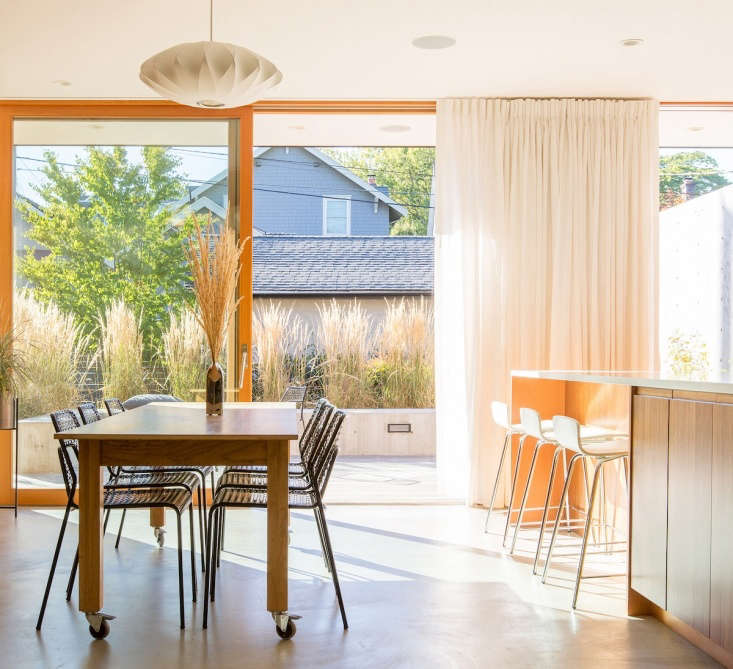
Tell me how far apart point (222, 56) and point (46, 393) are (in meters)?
3.32

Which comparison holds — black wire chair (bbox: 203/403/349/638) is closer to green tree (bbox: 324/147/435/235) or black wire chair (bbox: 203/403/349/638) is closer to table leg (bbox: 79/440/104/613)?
table leg (bbox: 79/440/104/613)

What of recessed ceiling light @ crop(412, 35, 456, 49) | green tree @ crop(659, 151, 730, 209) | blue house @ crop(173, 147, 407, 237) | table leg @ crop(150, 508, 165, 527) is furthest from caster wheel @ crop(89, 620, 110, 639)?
green tree @ crop(659, 151, 730, 209)

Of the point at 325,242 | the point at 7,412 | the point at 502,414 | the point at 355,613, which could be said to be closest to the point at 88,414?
the point at 355,613

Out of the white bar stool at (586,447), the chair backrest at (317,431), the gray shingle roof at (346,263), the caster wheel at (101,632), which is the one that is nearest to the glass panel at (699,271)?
the white bar stool at (586,447)

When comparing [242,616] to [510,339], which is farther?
[510,339]

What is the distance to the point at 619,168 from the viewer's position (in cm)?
550

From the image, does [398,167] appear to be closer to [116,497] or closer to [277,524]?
[116,497]

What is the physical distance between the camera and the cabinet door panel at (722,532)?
253cm

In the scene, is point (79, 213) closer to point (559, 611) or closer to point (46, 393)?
point (46, 393)

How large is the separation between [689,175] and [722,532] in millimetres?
14643

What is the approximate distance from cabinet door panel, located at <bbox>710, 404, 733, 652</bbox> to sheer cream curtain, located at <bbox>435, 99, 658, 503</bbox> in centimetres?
281

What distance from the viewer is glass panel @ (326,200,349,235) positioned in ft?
51.4

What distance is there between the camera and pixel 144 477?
12.5ft

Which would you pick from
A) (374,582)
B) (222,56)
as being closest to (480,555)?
(374,582)
